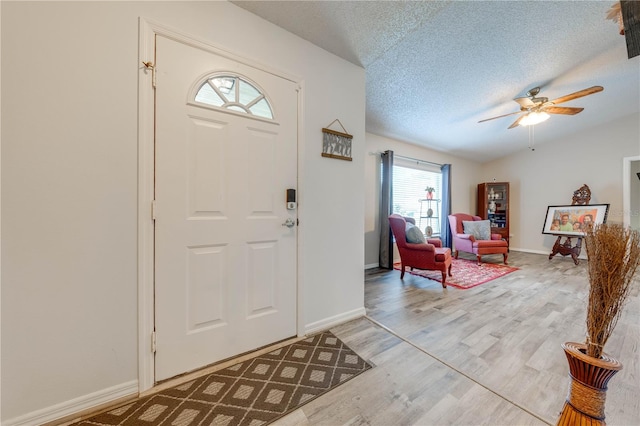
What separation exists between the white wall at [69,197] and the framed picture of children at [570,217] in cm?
673

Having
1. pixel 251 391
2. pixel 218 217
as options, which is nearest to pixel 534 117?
pixel 218 217

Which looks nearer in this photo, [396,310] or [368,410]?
[368,410]

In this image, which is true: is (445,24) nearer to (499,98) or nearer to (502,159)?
(499,98)

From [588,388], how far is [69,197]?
2402mm

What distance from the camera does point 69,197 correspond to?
3.82 feet

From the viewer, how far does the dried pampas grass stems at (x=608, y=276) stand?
81cm

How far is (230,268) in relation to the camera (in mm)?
1591

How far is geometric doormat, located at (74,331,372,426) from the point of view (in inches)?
46.1

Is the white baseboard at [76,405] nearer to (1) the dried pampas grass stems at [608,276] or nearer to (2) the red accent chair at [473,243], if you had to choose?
(1) the dried pampas grass stems at [608,276]

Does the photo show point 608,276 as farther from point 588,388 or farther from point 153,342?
point 153,342

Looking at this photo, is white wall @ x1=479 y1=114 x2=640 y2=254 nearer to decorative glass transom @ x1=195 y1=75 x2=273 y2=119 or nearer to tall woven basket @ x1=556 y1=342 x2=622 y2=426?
tall woven basket @ x1=556 y1=342 x2=622 y2=426

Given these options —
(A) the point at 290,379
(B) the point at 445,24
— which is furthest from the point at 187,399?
(B) the point at 445,24

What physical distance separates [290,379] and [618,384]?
204cm

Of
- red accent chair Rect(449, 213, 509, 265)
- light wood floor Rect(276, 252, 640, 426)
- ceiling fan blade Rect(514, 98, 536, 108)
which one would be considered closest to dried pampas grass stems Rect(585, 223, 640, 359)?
light wood floor Rect(276, 252, 640, 426)
